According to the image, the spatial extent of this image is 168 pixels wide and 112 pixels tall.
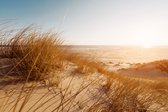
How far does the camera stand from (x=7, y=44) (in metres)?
3.40

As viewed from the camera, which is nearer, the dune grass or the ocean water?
the dune grass

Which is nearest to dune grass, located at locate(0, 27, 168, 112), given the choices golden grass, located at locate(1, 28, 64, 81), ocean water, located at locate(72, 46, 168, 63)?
golden grass, located at locate(1, 28, 64, 81)

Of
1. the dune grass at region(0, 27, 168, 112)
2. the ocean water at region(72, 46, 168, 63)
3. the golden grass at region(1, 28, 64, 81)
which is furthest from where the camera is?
the ocean water at region(72, 46, 168, 63)

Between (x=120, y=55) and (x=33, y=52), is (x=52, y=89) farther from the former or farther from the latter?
(x=120, y=55)

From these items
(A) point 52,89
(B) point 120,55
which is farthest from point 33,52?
(B) point 120,55

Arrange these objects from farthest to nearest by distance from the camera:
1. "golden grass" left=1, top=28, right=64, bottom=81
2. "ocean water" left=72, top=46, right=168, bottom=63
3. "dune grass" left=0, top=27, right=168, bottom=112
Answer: "ocean water" left=72, top=46, right=168, bottom=63 → "golden grass" left=1, top=28, right=64, bottom=81 → "dune grass" left=0, top=27, right=168, bottom=112

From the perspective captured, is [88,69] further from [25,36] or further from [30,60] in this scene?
[30,60]

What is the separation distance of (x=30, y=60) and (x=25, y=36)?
0.74m

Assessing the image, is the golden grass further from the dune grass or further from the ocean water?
the ocean water

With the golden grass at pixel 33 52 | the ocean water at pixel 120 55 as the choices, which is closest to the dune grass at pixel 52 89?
the golden grass at pixel 33 52

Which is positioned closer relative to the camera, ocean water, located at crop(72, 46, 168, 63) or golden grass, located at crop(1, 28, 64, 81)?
golden grass, located at crop(1, 28, 64, 81)

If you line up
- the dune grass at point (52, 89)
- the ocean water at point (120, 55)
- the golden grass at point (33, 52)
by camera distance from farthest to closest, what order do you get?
1. the ocean water at point (120, 55)
2. the golden grass at point (33, 52)
3. the dune grass at point (52, 89)

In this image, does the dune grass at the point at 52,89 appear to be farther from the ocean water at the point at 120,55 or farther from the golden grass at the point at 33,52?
the ocean water at the point at 120,55

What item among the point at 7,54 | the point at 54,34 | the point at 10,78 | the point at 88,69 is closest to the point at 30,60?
the point at 10,78
